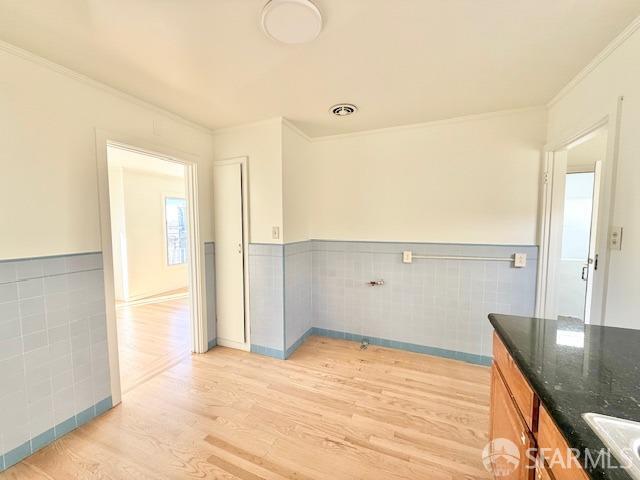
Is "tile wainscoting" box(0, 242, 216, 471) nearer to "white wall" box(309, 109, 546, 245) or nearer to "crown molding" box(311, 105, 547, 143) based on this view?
"white wall" box(309, 109, 546, 245)

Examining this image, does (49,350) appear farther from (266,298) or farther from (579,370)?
(579,370)

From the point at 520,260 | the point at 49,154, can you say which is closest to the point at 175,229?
the point at 49,154

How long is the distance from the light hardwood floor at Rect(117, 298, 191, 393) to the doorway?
3.53 meters

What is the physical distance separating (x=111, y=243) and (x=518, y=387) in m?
2.49

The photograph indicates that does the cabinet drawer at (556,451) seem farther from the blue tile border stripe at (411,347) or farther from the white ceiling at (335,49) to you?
the blue tile border stripe at (411,347)

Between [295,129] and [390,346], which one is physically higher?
[295,129]

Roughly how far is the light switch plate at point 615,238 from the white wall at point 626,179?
2 centimetres

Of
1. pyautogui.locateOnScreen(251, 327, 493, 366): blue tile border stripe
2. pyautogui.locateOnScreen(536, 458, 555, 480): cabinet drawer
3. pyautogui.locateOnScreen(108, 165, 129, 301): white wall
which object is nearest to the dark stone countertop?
pyautogui.locateOnScreen(536, 458, 555, 480): cabinet drawer

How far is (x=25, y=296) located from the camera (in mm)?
1496

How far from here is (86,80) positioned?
1.74 meters

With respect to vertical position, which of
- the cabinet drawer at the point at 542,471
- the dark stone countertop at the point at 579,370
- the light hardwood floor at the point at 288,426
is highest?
the dark stone countertop at the point at 579,370

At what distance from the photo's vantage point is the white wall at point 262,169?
8.19 ft

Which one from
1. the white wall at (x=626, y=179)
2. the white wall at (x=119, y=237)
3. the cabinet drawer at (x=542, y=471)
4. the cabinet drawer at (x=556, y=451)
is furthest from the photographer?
the white wall at (x=119, y=237)

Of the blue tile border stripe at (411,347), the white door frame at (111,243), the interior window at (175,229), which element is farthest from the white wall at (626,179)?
the interior window at (175,229)
